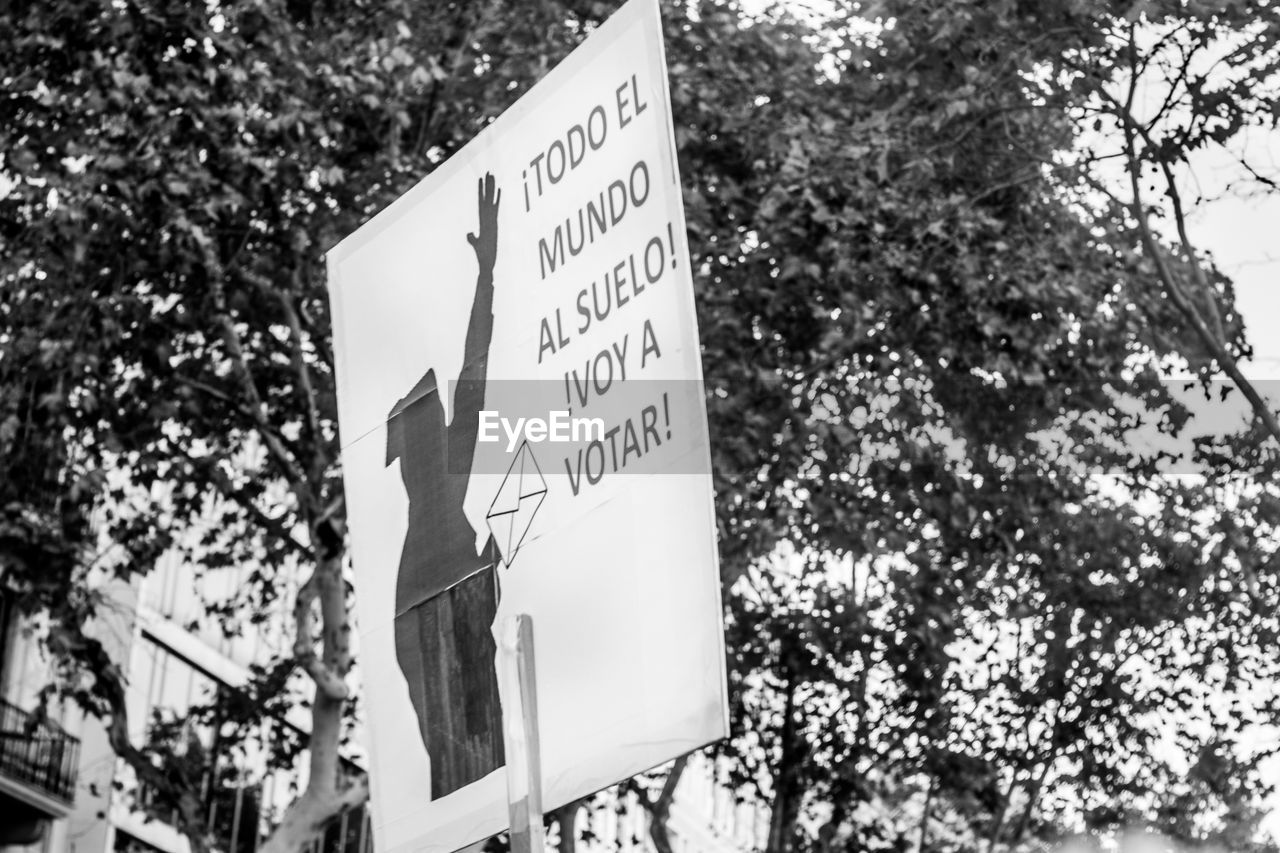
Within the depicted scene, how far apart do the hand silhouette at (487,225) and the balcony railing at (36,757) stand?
19.2 metres

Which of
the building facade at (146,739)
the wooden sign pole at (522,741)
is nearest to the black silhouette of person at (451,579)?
the wooden sign pole at (522,741)

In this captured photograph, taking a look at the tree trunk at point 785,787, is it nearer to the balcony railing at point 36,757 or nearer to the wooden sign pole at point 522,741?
the balcony railing at point 36,757

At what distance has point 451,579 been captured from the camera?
3801mm

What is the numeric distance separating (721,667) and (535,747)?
0.44 meters

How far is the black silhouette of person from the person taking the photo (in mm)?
3691

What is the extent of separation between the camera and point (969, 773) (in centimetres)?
2108

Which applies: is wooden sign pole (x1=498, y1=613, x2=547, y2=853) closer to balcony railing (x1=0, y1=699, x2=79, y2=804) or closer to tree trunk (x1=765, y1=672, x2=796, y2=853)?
tree trunk (x1=765, y1=672, x2=796, y2=853)

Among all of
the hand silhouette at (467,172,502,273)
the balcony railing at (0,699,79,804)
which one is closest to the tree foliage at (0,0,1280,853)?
the balcony railing at (0,699,79,804)

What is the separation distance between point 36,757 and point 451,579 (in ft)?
67.3

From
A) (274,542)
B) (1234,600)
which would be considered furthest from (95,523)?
(1234,600)

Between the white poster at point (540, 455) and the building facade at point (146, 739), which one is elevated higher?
the building facade at point (146, 739)

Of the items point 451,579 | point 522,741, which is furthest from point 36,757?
point 522,741

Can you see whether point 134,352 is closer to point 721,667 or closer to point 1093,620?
point 1093,620

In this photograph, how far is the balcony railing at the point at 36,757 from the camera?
22.1 metres
